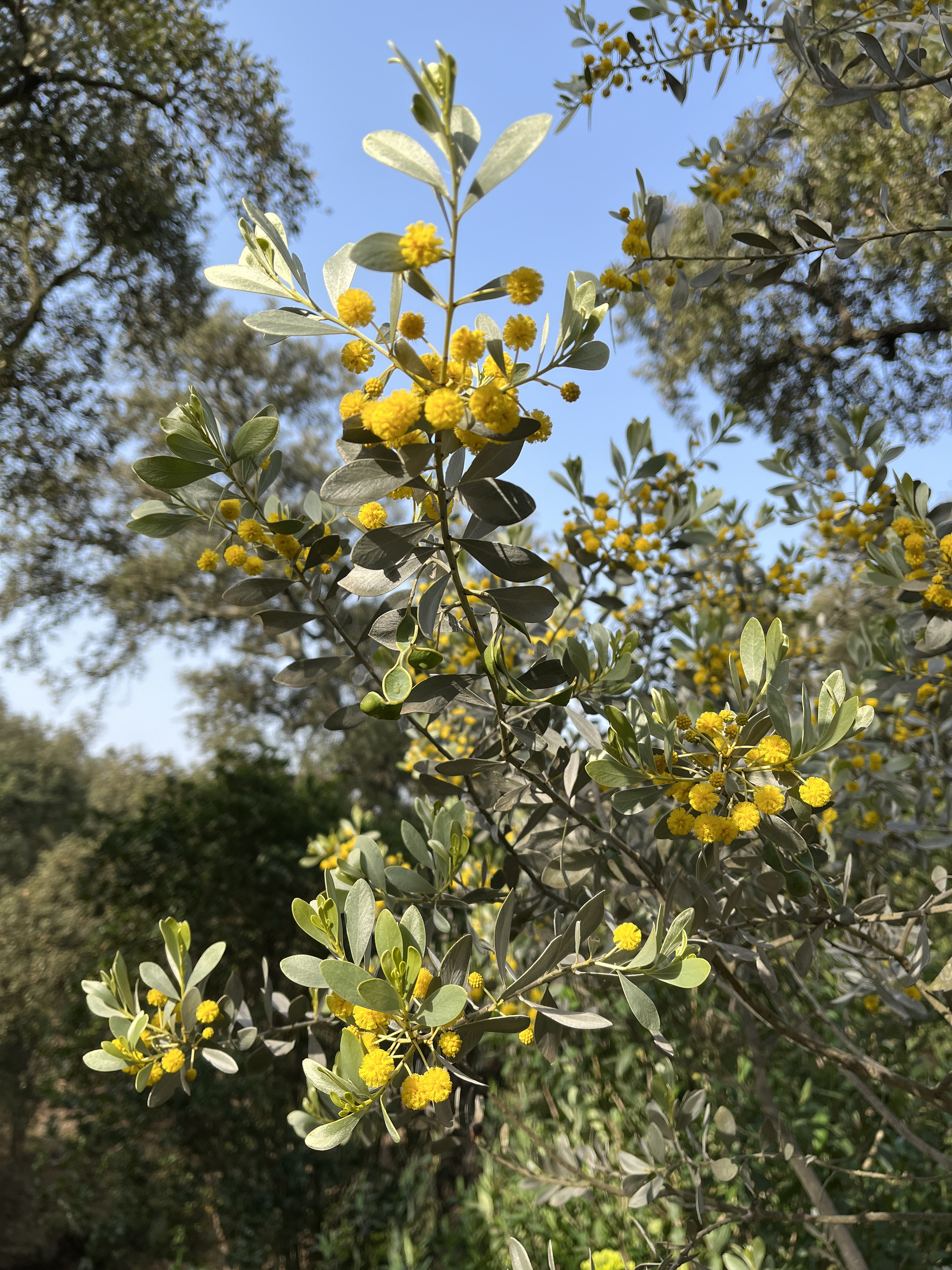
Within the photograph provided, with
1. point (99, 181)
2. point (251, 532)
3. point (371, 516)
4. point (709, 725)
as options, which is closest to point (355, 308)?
point (371, 516)

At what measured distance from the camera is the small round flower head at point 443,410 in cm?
64

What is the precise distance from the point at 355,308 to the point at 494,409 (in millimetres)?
184

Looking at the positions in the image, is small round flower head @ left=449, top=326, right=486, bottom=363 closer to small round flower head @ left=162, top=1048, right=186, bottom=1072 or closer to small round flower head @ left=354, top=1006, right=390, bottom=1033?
small round flower head @ left=354, top=1006, right=390, bottom=1033

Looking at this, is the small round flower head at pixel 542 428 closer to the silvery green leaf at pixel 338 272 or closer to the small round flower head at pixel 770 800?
the silvery green leaf at pixel 338 272

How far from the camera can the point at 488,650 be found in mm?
880

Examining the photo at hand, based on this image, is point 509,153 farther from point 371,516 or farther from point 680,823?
point 680,823

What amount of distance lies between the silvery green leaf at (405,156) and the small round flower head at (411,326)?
0.42 ft

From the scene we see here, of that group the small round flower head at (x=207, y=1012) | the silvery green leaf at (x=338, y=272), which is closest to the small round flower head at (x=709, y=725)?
the silvery green leaf at (x=338, y=272)

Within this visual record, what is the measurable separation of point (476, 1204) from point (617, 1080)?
78 centimetres

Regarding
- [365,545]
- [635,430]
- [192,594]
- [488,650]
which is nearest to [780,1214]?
[488,650]

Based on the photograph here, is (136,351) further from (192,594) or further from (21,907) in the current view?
(21,907)

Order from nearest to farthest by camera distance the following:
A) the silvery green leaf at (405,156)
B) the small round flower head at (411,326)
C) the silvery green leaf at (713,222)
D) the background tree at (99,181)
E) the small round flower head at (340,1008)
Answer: the silvery green leaf at (405,156)
the small round flower head at (411,326)
the small round flower head at (340,1008)
the silvery green leaf at (713,222)
the background tree at (99,181)

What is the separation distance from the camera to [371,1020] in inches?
29.7

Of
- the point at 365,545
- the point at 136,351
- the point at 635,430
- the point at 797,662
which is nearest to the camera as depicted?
the point at 365,545
